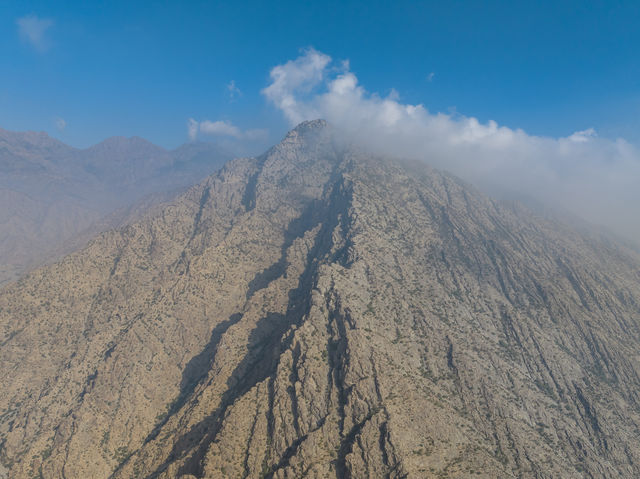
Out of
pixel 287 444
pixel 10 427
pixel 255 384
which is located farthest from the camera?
pixel 10 427

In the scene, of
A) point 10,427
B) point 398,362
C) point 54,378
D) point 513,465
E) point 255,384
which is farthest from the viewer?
point 54,378

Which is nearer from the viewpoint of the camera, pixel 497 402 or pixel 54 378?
pixel 497 402

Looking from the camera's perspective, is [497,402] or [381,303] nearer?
[497,402]

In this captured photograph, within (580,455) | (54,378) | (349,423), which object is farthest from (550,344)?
(54,378)

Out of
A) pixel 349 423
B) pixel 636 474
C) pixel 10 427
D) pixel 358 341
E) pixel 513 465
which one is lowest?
pixel 10 427

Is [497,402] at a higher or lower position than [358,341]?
lower

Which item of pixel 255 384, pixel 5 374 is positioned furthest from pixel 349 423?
pixel 5 374

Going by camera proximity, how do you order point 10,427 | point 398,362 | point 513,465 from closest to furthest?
1. point 513,465
2. point 398,362
3. point 10,427

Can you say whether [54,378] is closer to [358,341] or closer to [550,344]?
[358,341]

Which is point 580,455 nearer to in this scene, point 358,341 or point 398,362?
point 398,362
